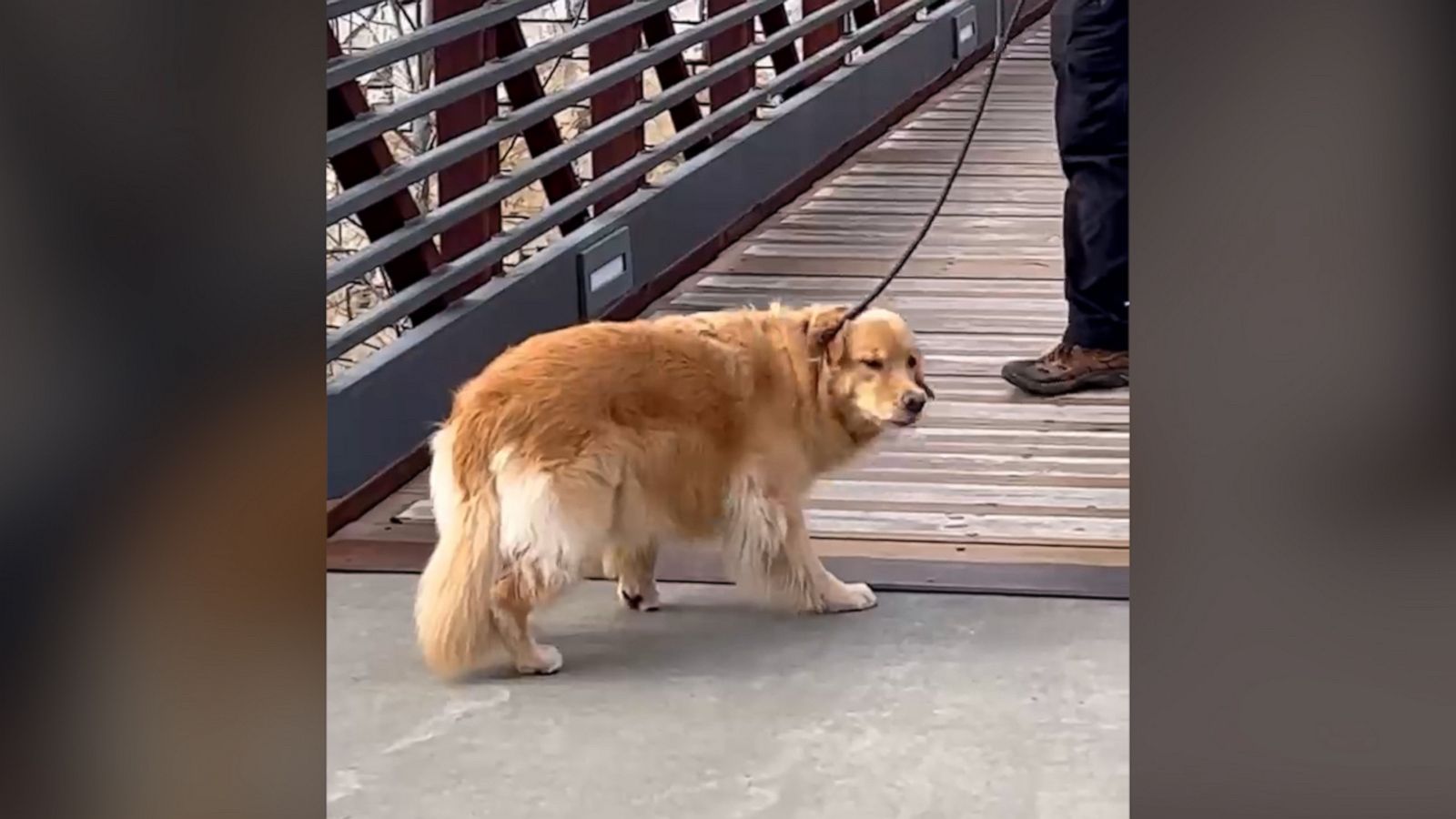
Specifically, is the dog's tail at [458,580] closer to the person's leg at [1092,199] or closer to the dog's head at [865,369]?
the dog's head at [865,369]

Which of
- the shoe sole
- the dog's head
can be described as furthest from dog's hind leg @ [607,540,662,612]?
the shoe sole

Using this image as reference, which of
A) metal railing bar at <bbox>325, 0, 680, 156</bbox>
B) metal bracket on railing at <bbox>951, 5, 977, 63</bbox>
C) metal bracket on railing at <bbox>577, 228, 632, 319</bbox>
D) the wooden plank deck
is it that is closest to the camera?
the wooden plank deck

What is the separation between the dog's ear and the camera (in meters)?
3.59

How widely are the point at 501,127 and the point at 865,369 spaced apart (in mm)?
1754

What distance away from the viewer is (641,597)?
3.52 meters

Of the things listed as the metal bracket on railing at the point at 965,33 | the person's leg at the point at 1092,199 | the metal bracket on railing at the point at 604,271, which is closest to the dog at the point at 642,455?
the person's leg at the point at 1092,199

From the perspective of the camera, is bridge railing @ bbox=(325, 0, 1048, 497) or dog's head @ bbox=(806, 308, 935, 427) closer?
dog's head @ bbox=(806, 308, 935, 427)

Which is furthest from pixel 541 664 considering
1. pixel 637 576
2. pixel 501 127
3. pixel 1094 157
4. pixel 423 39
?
pixel 1094 157

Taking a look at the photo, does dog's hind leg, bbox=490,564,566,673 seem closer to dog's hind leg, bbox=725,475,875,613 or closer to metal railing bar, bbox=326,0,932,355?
dog's hind leg, bbox=725,475,875,613

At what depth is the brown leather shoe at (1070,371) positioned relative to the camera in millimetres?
4992
